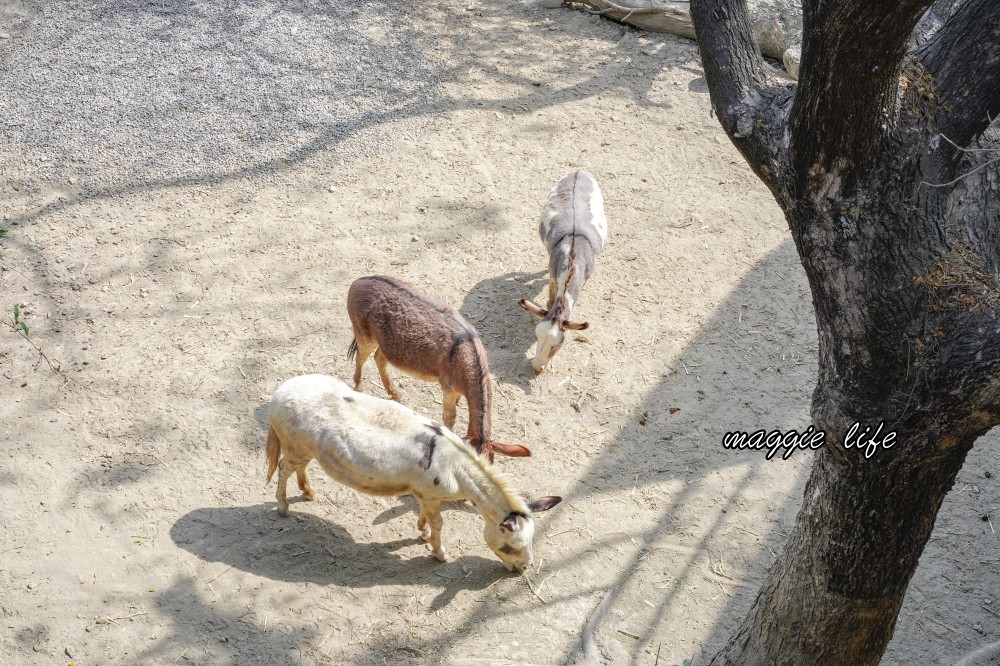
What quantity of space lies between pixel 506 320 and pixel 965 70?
4.73 meters

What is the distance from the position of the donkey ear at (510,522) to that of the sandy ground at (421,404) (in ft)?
1.67

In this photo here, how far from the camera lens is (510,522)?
5328 millimetres

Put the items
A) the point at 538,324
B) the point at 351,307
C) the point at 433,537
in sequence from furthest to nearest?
the point at 538,324 → the point at 351,307 → the point at 433,537

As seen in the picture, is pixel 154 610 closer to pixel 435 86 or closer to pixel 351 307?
pixel 351 307

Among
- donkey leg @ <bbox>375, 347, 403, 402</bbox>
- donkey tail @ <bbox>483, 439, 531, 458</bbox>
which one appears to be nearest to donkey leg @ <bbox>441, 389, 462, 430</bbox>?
donkey leg @ <bbox>375, 347, 403, 402</bbox>

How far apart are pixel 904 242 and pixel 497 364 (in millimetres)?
4257

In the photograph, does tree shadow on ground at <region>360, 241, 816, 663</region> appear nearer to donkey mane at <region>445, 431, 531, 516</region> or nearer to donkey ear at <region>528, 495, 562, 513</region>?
donkey ear at <region>528, 495, 562, 513</region>

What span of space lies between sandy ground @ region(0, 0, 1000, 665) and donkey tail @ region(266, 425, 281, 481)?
33cm

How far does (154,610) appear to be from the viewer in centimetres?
523

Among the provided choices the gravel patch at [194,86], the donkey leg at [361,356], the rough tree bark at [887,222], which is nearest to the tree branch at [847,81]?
the rough tree bark at [887,222]

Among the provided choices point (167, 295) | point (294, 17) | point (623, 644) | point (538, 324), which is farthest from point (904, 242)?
point (294, 17)

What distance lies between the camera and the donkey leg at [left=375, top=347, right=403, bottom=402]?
6.71 metres

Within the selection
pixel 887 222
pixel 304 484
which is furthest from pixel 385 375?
pixel 887 222

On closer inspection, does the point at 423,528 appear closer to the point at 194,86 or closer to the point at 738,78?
the point at 738,78
